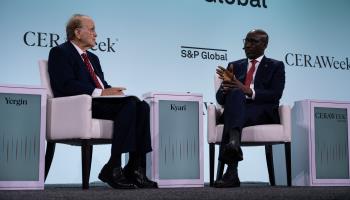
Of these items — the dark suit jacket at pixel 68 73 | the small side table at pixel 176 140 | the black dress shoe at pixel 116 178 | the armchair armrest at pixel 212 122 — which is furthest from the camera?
the armchair armrest at pixel 212 122

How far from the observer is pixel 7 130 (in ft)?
11.9

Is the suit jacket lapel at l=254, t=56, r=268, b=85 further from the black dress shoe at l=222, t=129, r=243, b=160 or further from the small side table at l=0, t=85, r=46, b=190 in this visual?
the small side table at l=0, t=85, r=46, b=190

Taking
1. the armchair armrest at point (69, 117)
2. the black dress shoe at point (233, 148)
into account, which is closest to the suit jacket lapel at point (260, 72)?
the black dress shoe at point (233, 148)

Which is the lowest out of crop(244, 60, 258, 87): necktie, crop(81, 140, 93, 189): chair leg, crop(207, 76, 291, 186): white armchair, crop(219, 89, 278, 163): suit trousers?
crop(81, 140, 93, 189): chair leg

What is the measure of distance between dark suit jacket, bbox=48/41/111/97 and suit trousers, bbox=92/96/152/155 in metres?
0.15

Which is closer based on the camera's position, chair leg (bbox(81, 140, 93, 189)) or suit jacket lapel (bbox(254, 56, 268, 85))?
chair leg (bbox(81, 140, 93, 189))

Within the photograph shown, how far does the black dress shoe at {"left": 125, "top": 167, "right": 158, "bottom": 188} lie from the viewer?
3682 millimetres

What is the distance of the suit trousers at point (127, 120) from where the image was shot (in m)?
3.65

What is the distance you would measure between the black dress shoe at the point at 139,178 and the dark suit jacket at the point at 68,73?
0.58 m

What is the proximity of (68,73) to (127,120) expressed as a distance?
0.50m

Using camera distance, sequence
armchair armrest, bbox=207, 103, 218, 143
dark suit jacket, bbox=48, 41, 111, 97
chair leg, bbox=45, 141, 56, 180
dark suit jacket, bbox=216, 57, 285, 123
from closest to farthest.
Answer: dark suit jacket, bbox=48, 41, 111, 97
chair leg, bbox=45, 141, 56, 180
dark suit jacket, bbox=216, 57, 285, 123
armchair armrest, bbox=207, 103, 218, 143

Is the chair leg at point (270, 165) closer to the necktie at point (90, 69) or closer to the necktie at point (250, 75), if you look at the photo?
the necktie at point (250, 75)

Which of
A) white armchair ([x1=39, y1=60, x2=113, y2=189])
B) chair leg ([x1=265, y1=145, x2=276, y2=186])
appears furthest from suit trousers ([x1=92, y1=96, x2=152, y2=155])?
chair leg ([x1=265, y1=145, x2=276, y2=186])

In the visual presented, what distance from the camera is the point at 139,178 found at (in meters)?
3.68
